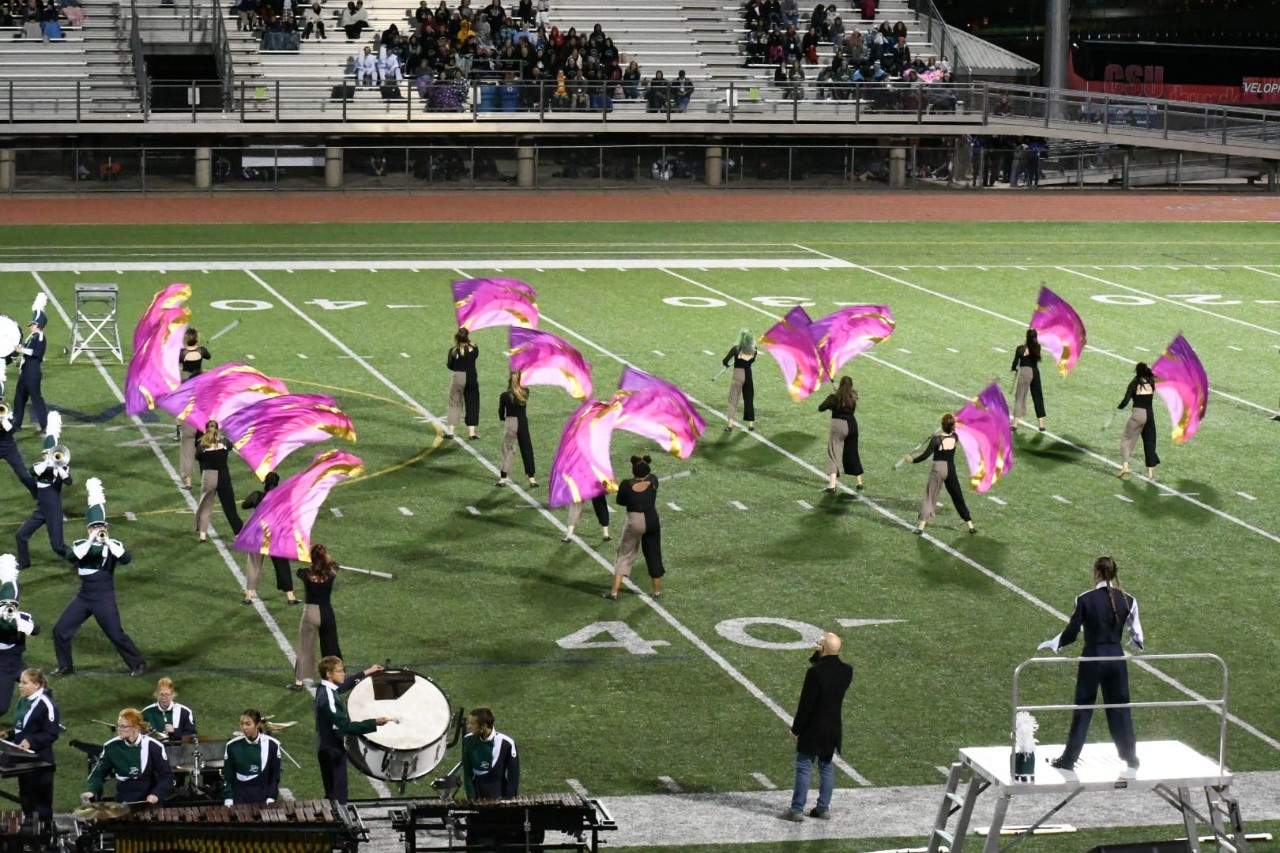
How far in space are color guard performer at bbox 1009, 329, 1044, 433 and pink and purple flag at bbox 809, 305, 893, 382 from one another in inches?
65.9

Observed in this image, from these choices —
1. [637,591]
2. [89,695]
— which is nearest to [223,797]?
[89,695]

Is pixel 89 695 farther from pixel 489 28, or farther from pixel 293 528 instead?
pixel 489 28

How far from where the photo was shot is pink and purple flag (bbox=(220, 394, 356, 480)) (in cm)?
1962

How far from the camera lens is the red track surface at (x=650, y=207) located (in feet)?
144

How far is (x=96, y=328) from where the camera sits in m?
29.7

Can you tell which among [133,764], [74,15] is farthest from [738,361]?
[74,15]

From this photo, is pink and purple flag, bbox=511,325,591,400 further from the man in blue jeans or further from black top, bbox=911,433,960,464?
the man in blue jeans

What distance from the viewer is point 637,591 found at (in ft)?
60.5

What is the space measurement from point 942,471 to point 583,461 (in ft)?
12.3

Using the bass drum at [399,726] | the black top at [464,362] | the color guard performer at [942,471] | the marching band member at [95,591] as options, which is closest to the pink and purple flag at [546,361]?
the black top at [464,362]

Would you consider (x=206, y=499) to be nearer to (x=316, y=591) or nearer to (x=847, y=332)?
(x=316, y=591)

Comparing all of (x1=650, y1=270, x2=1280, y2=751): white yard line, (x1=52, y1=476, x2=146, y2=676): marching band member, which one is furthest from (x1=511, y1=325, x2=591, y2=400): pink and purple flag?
(x1=52, y1=476, x2=146, y2=676): marching band member

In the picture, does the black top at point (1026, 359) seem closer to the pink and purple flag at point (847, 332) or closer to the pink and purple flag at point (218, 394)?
the pink and purple flag at point (847, 332)

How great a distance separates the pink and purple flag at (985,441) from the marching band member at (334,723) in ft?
31.7
